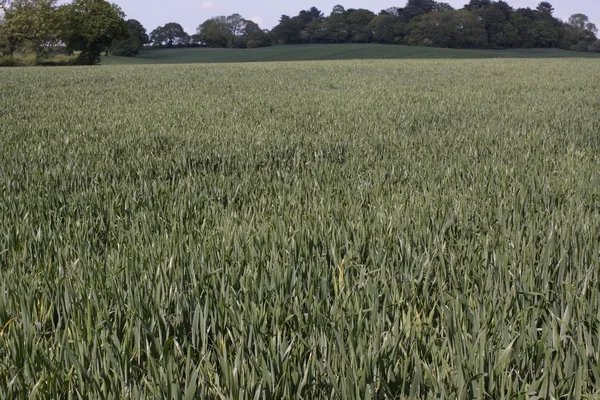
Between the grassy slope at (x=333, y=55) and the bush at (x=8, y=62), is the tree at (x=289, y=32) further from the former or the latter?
the bush at (x=8, y=62)

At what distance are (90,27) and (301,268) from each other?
59.7 metres

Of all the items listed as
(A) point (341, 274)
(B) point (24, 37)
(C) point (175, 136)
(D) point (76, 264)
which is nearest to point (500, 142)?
(C) point (175, 136)

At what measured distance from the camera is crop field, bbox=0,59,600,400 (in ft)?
4.58

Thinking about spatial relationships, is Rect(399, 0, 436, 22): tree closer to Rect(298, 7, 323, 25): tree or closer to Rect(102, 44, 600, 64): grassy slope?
Rect(298, 7, 323, 25): tree

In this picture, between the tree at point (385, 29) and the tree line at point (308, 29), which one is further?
the tree at point (385, 29)

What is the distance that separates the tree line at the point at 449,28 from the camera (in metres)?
89.7

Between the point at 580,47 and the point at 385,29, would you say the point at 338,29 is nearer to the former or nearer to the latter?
the point at 385,29

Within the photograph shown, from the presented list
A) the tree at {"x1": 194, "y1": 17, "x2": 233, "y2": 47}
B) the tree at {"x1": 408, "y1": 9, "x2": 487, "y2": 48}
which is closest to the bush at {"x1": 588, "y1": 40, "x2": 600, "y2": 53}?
the tree at {"x1": 408, "y1": 9, "x2": 487, "y2": 48}

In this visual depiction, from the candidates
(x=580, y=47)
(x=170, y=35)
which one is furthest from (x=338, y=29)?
(x=580, y=47)

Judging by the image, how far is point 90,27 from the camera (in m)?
56.0

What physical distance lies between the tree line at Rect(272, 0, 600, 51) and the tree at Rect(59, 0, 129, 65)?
4686 cm

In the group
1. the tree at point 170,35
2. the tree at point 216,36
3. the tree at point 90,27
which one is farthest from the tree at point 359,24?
the tree at point 90,27

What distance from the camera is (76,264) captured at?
2.23m

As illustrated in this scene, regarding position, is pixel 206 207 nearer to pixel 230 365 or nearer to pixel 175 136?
pixel 230 365
